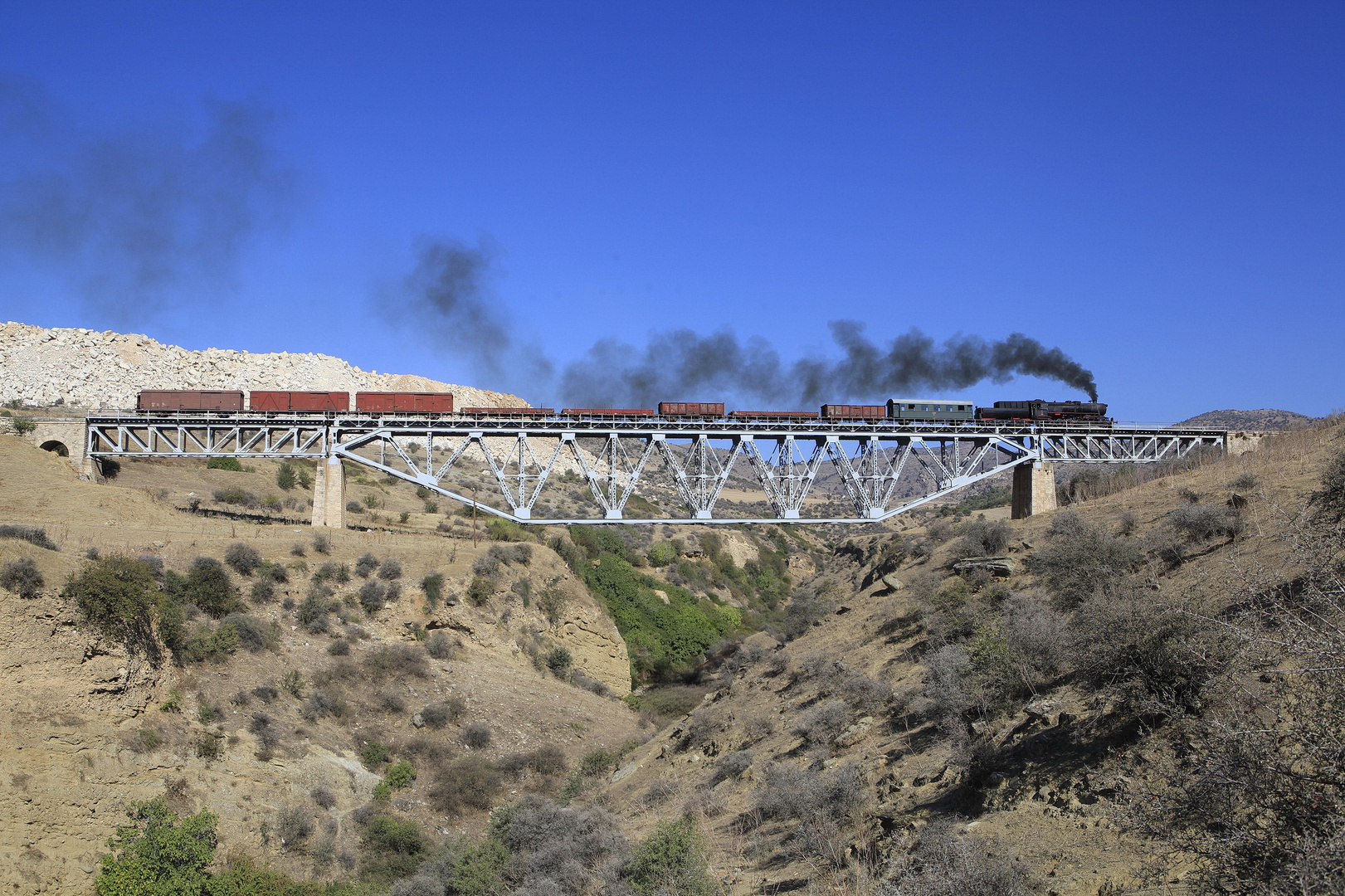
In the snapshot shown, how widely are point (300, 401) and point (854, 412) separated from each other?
27.4m

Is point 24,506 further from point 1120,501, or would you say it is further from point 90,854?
point 1120,501

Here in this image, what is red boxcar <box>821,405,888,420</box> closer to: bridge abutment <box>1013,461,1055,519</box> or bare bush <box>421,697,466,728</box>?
bridge abutment <box>1013,461,1055,519</box>

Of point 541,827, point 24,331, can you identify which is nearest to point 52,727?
point 541,827

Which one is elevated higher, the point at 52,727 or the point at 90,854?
the point at 52,727

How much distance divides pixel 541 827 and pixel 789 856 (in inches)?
327

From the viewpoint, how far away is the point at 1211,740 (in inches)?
401

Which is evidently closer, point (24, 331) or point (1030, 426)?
point (1030, 426)

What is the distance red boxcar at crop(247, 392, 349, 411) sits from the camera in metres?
44.4

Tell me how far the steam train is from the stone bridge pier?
11.6 feet

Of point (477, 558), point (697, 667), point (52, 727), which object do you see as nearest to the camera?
point (52, 727)

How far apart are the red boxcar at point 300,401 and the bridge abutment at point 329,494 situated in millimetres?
2726

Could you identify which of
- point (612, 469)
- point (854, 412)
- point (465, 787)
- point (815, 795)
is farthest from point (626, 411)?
point (815, 795)

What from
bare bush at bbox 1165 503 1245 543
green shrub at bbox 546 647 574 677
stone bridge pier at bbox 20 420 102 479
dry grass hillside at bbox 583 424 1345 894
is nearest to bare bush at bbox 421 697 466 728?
dry grass hillside at bbox 583 424 1345 894

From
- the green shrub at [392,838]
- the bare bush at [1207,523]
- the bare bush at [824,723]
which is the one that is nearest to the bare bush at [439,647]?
the green shrub at [392,838]
